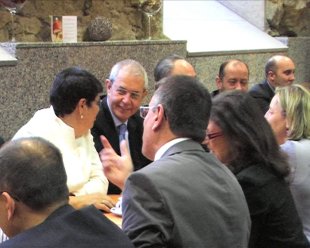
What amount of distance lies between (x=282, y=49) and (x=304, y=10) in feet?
2.81

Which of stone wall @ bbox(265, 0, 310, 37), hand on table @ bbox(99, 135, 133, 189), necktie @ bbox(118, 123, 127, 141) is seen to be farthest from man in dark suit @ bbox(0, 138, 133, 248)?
stone wall @ bbox(265, 0, 310, 37)

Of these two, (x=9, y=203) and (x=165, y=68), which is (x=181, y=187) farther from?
(x=165, y=68)

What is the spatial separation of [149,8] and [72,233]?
348 centimetres

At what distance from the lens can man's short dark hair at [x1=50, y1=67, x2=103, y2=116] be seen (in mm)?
2609

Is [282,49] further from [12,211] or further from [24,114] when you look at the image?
[12,211]

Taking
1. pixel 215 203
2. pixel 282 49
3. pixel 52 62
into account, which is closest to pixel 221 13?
A: pixel 282 49

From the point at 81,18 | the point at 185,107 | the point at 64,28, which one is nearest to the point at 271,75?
the point at 81,18

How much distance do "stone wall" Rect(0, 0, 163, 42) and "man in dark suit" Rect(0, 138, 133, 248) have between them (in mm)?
2335

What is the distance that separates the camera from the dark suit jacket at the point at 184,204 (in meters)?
1.55

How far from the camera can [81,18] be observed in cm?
419

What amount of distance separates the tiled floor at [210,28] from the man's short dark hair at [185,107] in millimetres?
3213

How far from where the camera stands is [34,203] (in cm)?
144

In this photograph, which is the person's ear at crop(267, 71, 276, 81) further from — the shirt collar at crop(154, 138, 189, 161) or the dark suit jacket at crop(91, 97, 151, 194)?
the shirt collar at crop(154, 138, 189, 161)

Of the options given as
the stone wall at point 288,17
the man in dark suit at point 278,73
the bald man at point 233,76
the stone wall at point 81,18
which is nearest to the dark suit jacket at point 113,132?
the stone wall at point 81,18
